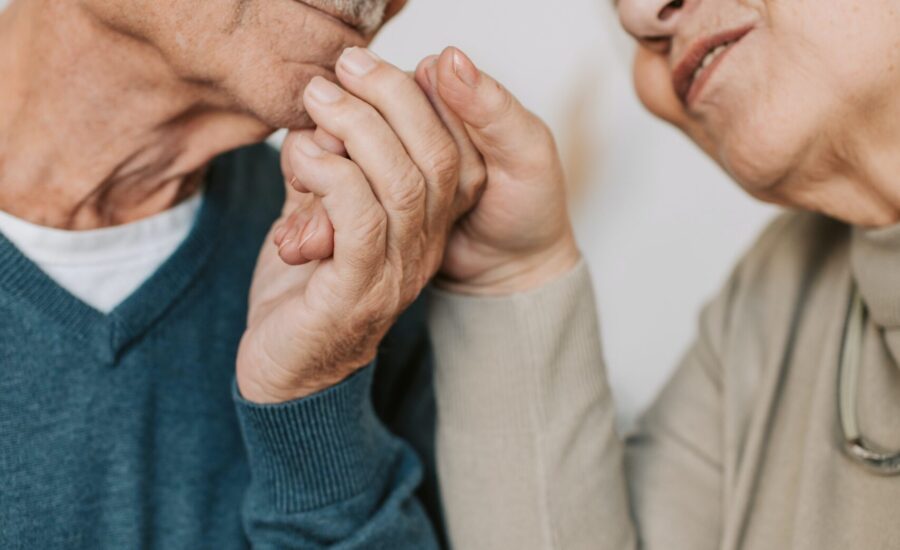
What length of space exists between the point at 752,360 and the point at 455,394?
416mm

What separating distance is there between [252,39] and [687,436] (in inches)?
30.3

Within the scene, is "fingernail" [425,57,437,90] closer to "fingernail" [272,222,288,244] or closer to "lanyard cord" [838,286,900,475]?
"fingernail" [272,222,288,244]

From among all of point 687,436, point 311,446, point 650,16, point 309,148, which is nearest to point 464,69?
point 309,148

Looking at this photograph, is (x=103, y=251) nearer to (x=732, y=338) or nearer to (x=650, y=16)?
(x=650, y=16)

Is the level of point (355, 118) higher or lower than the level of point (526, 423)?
higher

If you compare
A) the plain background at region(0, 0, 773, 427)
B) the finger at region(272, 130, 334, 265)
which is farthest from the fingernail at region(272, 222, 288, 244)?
the plain background at region(0, 0, 773, 427)

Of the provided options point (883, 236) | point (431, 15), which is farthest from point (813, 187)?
point (431, 15)

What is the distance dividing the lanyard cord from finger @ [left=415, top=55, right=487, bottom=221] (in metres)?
0.48

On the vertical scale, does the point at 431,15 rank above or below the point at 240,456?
above

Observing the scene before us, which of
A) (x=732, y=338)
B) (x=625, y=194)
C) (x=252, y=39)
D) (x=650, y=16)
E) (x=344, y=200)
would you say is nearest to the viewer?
(x=344, y=200)

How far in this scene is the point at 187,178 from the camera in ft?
3.61

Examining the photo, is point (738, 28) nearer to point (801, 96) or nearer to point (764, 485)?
point (801, 96)

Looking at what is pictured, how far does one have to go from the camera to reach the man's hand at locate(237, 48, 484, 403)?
2.59 feet

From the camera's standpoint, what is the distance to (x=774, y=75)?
93 centimetres
